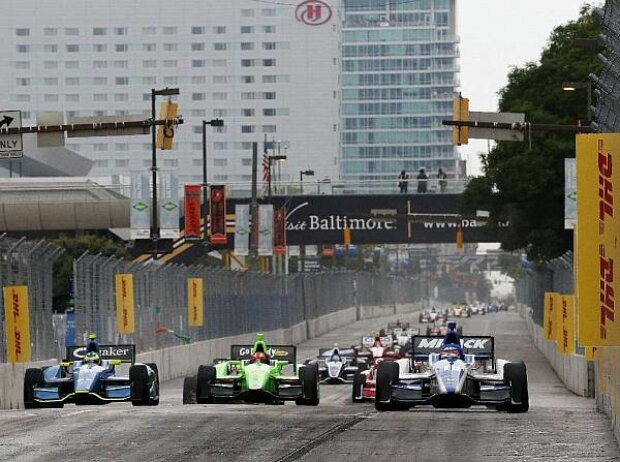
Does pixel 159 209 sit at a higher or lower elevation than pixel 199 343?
higher

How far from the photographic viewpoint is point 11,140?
1310 inches

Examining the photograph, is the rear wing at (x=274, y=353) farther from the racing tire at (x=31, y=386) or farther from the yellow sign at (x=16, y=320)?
the racing tire at (x=31, y=386)

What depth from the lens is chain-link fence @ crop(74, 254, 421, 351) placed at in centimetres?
4012

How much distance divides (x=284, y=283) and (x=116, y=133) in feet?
147

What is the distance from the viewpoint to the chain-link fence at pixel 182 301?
40125 mm

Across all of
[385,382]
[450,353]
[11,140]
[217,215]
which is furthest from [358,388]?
[217,215]

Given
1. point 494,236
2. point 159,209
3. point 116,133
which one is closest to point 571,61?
point 494,236

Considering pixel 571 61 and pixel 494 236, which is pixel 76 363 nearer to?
pixel 571 61

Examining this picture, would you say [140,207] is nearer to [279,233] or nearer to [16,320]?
[279,233]

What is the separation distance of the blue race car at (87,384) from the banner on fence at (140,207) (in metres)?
27.6

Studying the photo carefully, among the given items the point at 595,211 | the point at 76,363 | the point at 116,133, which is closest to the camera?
the point at 595,211

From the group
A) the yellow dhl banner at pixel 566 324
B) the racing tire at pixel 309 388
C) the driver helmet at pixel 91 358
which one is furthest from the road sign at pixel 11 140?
the yellow dhl banner at pixel 566 324

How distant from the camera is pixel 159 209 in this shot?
58281mm

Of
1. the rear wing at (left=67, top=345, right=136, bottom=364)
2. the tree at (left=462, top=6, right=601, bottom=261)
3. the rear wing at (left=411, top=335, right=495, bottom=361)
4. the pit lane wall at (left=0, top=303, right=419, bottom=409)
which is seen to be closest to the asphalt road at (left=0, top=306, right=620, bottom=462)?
the rear wing at (left=411, top=335, right=495, bottom=361)
